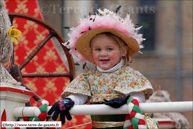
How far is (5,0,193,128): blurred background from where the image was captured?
27.9 feet

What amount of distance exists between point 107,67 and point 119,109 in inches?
16.8

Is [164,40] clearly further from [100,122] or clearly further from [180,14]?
[100,122]

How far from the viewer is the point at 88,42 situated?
6.22 ft

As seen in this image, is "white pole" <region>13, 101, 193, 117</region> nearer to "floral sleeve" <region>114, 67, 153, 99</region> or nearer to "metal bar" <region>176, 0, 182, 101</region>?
"floral sleeve" <region>114, 67, 153, 99</region>

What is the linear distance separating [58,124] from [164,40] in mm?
7641

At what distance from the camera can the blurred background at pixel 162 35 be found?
27.9 ft

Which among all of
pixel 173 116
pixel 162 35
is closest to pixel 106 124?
pixel 173 116

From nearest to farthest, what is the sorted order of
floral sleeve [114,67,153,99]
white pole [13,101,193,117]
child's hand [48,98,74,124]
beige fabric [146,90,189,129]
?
white pole [13,101,193,117], child's hand [48,98,74,124], floral sleeve [114,67,153,99], beige fabric [146,90,189,129]

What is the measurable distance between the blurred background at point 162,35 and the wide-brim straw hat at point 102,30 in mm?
6615

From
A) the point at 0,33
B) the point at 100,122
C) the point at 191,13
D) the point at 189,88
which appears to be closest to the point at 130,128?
the point at 100,122

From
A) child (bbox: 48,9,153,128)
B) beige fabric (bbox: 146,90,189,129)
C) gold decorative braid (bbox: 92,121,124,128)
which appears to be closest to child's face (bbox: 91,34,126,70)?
child (bbox: 48,9,153,128)

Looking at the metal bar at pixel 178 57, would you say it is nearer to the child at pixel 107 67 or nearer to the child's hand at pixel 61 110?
the child at pixel 107 67

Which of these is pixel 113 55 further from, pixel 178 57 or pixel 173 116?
pixel 178 57

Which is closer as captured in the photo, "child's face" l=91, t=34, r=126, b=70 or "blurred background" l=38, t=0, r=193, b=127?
"child's face" l=91, t=34, r=126, b=70
